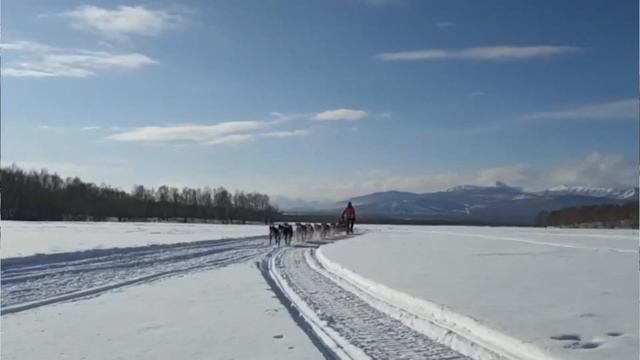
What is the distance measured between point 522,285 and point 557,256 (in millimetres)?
8632

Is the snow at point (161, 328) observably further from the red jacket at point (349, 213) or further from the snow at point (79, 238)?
the red jacket at point (349, 213)

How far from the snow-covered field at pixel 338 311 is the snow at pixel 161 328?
0.08 feet

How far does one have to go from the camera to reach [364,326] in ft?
36.0

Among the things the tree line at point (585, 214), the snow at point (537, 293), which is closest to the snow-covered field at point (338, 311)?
the snow at point (537, 293)

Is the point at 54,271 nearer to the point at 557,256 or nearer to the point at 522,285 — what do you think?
the point at 522,285

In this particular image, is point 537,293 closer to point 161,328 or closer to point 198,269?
point 161,328

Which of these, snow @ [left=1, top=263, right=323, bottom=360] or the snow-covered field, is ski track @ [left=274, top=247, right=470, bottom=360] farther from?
snow @ [left=1, top=263, right=323, bottom=360]

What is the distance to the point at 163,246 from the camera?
117 ft

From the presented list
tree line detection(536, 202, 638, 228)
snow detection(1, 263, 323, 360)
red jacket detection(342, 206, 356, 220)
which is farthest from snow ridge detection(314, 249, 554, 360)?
tree line detection(536, 202, 638, 228)

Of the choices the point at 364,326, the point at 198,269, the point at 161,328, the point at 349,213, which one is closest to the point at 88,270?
the point at 198,269

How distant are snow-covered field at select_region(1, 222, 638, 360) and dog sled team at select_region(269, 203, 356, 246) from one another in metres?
18.7

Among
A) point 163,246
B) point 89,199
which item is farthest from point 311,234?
point 89,199

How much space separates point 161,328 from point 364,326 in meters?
3.19

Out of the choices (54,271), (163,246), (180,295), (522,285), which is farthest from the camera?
(163,246)
